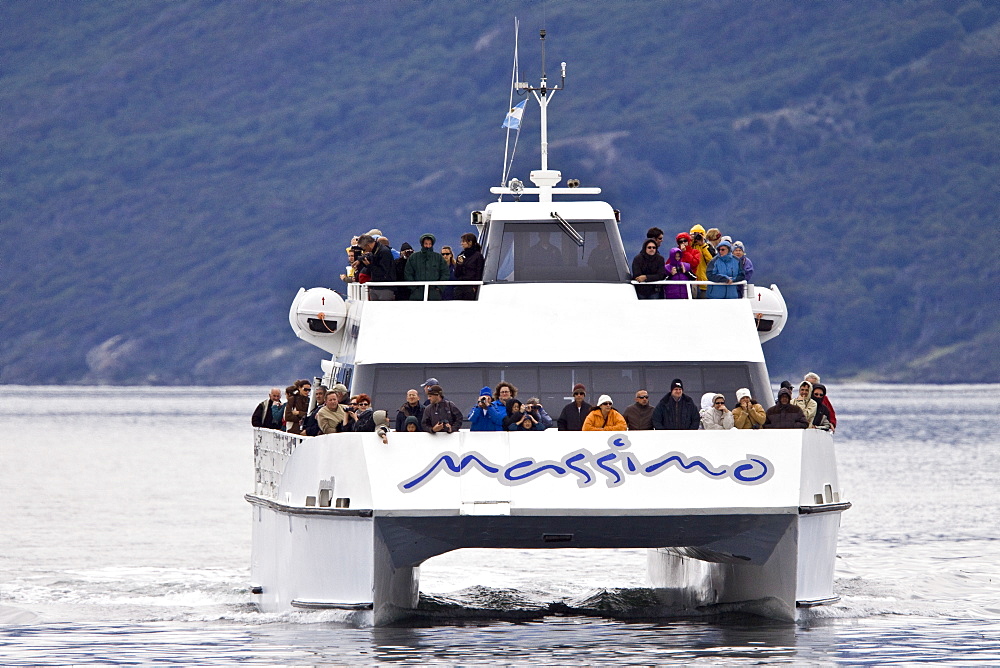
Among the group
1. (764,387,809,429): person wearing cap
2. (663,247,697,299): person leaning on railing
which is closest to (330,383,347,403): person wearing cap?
(663,247,697,299): person leaning on railing

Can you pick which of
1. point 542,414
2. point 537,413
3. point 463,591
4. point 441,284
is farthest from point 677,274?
point 463,591

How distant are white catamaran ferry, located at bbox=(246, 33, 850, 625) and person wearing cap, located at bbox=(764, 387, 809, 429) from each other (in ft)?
1.34

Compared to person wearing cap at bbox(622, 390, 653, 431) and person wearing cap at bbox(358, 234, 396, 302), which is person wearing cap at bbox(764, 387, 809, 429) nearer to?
person wearing cap at bbox(622, 390, 653, 431)

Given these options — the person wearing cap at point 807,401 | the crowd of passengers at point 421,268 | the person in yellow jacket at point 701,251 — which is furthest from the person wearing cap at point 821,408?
the crowd of passengers at point 421,268

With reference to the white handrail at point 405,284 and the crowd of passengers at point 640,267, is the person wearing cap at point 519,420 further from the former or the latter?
the crowd of passengers at point 640,267

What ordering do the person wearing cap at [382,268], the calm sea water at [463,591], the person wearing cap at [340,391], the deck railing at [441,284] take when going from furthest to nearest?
the person wearing cap at [382,268] < the deck railing at [441,284] < the person wearing cap at [340,391] < the calm sea water at [463,591]

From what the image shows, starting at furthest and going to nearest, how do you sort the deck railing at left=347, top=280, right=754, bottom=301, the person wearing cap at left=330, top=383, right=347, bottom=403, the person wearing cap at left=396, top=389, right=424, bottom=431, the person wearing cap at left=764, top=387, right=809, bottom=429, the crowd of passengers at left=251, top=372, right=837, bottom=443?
the deck railing at left=347, top=280, right=754, bottom=301 < the person wearing cap at left=330, top=383, right=347, bottom=403 < the person wearing cap at left=764, top=387, right=809, bottom=429 < the person wearing cap at left=396, top=389, right=424, bottom=431 < the crowd of passengers at left=251, top=372, right=837, bottom=443

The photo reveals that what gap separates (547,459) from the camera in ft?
57.9

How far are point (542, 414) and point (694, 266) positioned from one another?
4.49 meters

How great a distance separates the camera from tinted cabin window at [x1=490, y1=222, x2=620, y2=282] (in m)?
21.6

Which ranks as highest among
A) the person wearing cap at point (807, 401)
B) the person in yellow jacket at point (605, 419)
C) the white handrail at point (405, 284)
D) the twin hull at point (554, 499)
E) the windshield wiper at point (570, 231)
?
the windshield wiper at point (570, 231)

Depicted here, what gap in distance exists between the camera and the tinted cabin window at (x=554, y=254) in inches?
850

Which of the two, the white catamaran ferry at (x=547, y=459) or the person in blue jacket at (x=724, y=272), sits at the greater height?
the person in blue jacket at (x=724, y=272)

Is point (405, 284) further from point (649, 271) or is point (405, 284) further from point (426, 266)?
point (649, 271)
